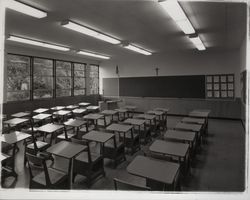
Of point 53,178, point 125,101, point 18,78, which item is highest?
A: point 18,78

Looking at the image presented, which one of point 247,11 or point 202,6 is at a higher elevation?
point 202,6

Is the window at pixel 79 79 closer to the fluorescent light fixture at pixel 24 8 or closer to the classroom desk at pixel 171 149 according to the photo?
the fluorescent light fixture at pixel 24 8

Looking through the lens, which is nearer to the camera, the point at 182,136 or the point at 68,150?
the point at 68,150

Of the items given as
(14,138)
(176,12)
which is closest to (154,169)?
(14,138)

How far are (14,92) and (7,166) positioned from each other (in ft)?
14.5

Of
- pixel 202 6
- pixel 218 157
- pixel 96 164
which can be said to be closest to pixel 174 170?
pixel 96 164

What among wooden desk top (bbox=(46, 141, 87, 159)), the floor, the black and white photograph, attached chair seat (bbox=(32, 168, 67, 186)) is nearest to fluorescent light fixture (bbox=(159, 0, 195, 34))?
the black and white photograph

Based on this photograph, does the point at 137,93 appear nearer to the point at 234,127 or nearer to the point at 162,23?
the point at 234,127

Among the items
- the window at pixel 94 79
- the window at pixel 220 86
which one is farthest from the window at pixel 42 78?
the window at pixel 220 86

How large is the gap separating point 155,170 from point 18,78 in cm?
686

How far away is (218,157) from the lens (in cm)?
389

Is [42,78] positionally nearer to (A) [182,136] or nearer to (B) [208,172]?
(A) [182,136]

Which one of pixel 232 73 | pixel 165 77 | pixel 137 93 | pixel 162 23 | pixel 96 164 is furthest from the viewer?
pixel 137 93

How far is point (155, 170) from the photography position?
1959mm
